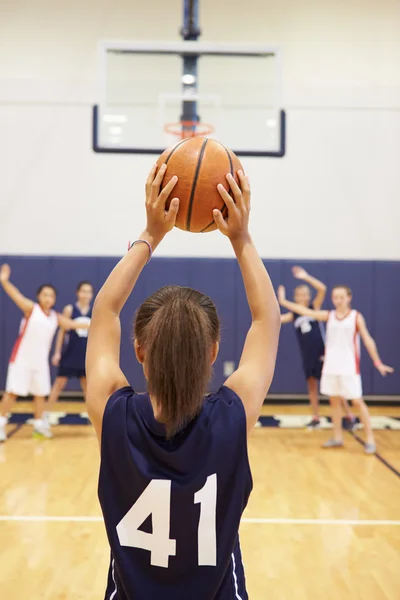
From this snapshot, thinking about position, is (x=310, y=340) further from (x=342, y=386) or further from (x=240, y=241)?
(x=240, y=241)

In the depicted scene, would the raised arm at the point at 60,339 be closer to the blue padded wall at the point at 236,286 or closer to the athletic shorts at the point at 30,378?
the athletic shorts at the point at 30,378

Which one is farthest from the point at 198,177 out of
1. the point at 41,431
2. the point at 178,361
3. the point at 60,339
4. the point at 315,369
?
the point at 315,369

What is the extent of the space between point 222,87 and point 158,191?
229 inches

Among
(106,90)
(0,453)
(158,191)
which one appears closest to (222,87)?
(106,90)

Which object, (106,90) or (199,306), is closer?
(199,306)

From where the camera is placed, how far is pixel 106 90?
23.2 feet

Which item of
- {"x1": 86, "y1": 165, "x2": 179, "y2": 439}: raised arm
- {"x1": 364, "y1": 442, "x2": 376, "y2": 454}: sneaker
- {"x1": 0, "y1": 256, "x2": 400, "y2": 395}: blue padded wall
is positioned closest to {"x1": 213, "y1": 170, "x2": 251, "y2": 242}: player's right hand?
{"x1": 86, "y1": 165, "x2": 179, "y2": 439}: raised arm

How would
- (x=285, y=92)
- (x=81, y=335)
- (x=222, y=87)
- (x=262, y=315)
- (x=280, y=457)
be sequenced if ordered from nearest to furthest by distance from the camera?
(x=262, y=315) → (x=280, y=457) → (x=222, y=87) → (x=81, y=335) → (x=285, y=92)

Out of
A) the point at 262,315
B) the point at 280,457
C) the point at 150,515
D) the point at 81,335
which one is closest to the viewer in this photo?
the point at 150,515

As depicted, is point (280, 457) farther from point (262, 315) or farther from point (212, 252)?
point (262, 315)

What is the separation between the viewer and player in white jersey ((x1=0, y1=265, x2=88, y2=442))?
6.83 metres

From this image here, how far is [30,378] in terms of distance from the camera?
6992 millimetres

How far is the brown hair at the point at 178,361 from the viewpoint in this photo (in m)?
1.22

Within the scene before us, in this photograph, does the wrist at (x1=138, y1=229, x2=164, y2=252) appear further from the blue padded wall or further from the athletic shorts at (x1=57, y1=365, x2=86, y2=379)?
the blue padded wall
